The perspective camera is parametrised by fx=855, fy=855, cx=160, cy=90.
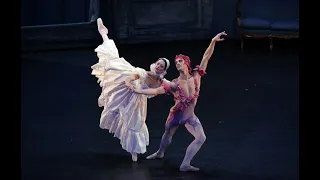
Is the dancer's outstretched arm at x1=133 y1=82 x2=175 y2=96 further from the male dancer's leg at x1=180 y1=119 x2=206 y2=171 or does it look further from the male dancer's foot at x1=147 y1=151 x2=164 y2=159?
the male dancer's foot at x1=147 y1=151 x2=164 y2=159

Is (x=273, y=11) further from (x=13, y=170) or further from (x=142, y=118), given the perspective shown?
(x=13, y=170)

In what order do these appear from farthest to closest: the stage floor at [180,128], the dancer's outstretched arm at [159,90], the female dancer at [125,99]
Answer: the stage floor at [180,128], the female dancer at [125,99], the dancer's outstretched arm at [159,90]

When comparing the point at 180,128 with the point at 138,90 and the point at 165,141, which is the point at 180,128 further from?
the point at 138,90

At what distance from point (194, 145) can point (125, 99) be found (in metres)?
0.70

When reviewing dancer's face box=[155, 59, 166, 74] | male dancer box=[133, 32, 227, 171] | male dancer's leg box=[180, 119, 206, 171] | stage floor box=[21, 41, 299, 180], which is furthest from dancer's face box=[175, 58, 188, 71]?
stage floor box=[21, 41, 299, 180]

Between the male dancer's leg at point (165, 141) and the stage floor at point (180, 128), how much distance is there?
0.29ft

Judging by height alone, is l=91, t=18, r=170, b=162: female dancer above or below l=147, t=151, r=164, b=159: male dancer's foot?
above

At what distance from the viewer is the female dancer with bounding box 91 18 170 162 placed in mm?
7086

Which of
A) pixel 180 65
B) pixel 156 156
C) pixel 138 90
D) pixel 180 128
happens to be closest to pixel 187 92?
pixel 180 65

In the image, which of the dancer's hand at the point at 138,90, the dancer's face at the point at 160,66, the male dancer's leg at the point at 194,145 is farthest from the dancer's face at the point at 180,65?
the male dancer's leg at the point at 194,145

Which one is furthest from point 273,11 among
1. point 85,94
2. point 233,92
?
point 85,94

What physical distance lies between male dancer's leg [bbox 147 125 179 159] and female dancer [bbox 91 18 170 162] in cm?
14

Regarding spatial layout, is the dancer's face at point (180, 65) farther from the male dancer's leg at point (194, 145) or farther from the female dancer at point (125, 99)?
the male dancer's leg at point (194, 145)

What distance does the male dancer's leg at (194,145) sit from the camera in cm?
704
